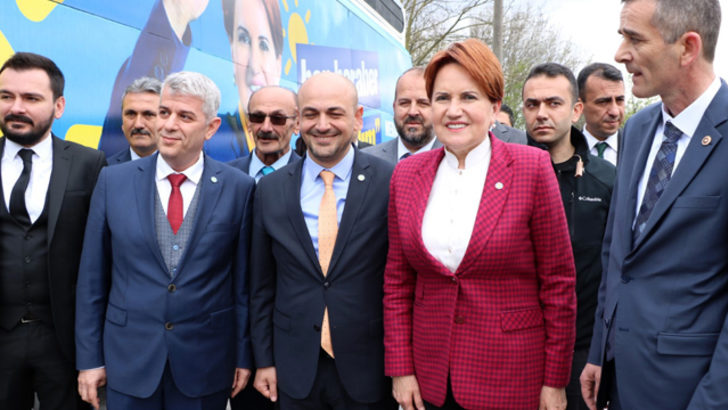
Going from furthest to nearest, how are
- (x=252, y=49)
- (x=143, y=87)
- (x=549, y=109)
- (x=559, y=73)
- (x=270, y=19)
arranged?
(x=270, y=19) < (x=252, y=49) < (x=143, y=87) < (x=559, y=73) < (x=549, y=109)

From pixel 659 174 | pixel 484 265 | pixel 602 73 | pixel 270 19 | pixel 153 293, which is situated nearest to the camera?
pixel 659 174

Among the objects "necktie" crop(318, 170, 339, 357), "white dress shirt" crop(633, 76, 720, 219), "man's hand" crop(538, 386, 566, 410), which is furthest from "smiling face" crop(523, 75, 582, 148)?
"man's hand" crop(538, 386, 566, 410)

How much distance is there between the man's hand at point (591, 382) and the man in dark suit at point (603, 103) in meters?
2.53

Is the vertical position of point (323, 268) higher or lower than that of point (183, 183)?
lower

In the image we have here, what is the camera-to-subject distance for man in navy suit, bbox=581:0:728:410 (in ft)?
5.86

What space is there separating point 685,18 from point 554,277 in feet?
3.19

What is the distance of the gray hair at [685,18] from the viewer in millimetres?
1843

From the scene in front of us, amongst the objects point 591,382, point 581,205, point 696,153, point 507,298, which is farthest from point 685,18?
point 591,382

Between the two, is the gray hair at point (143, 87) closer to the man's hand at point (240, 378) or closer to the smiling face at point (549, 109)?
the man's hand at point (240, 378)

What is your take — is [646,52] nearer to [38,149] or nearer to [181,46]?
[38,149]

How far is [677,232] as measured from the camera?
6.02ft

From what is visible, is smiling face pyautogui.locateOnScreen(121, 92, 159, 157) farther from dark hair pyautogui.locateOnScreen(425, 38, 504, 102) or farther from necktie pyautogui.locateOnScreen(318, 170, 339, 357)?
dark hair pyautogui.locateOnScreen(425, 38, 504, 102)

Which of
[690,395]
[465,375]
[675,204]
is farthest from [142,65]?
[690,395]

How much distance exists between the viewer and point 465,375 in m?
2.14
